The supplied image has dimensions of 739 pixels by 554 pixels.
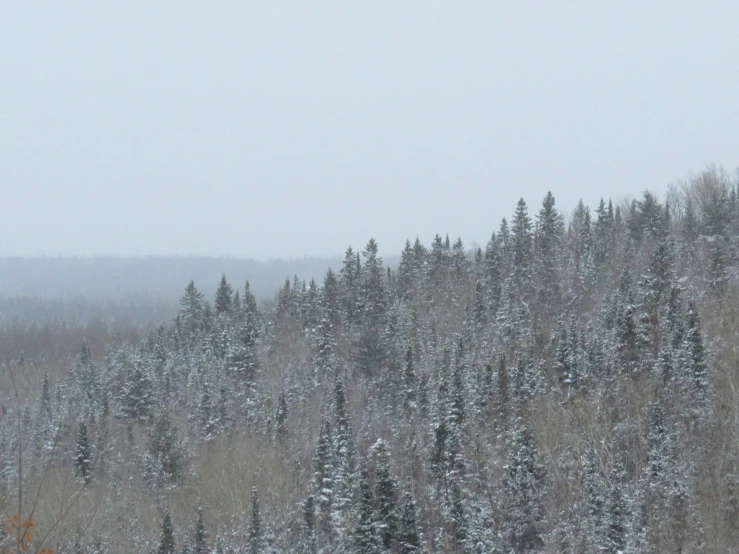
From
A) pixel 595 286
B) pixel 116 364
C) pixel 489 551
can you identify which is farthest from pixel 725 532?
pixel 116 364

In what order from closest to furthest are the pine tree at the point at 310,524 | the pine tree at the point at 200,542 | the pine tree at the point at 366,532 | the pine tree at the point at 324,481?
the pine tree at the point at 366,532
the pine tree at the point at 200,542
the pine tree at the point at 310,524
the pine tree at the point at 324,481

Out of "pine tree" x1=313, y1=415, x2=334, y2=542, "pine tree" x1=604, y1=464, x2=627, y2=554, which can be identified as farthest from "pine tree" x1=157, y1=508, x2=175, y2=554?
"pine tree" x1=604, y1=464, x2=627, y2=554

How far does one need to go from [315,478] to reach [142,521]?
39.2 ft

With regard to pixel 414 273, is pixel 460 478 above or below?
below

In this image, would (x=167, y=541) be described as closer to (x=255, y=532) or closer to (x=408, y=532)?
(x=255, y=532)

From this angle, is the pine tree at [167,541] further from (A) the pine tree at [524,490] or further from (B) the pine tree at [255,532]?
(A) the pine tree at [524,490]

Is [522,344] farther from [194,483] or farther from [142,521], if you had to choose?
[142,521]

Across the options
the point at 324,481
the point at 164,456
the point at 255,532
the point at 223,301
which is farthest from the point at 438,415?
the point at 223,301

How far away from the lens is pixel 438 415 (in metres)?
43.0

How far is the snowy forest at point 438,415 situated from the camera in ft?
98.5

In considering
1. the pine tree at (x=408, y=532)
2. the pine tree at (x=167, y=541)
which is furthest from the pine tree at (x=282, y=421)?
the pine tree at (x=408, y=532)

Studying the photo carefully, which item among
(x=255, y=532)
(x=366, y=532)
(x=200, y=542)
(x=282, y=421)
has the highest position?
(x=282, y=421)

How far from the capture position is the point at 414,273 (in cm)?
8175

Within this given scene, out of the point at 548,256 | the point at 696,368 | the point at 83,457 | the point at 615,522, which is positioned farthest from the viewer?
the point at 548,256
